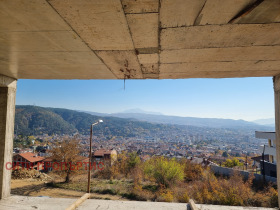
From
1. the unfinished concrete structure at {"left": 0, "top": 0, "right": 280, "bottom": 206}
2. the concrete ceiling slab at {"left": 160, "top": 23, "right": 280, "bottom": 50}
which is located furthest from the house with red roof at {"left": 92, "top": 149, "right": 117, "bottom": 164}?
the concrete ceiling slab at {"left": 160, "top": 23, "right": 280, "bottom": 50}

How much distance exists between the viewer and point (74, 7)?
67.5 inches

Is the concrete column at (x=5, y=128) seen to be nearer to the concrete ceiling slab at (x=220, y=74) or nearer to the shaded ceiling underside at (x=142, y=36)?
the shaded ceiling underside at (x=142, y=36)

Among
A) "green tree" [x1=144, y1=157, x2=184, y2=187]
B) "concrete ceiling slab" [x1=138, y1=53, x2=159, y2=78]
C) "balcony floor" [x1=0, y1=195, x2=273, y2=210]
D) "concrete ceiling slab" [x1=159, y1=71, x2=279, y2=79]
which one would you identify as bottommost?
"green tree" [x1=144, y1=157, x2=184, y2=187]

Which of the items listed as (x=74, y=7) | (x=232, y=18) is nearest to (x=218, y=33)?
(x=232, y=18)

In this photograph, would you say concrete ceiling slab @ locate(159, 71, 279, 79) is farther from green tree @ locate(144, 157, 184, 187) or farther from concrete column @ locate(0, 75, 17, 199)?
green tree @ locate(144, 157, 184, 187)

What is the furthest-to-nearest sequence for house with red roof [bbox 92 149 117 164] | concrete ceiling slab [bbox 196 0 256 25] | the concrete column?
1. house with red roof [bbox 92 149 117 164]
2. the concrete column
3. concrete ceiling slab [bbox 196 0 256 25]

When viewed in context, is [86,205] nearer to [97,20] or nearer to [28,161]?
[97,20]

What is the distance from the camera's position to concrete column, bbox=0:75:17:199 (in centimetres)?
425

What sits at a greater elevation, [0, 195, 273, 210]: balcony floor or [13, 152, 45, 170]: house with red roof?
[0, 195, 273, 210]: balcony floor

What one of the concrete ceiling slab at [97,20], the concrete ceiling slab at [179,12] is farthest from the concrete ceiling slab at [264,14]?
the concrete ceiling slab at [97,20]

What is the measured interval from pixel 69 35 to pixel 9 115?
3.42 meters

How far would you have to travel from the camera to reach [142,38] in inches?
90.3

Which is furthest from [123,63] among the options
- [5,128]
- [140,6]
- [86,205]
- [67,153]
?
[67,153]

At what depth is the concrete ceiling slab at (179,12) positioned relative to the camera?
63.9 inches
